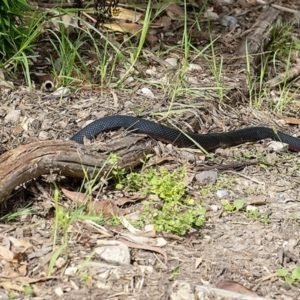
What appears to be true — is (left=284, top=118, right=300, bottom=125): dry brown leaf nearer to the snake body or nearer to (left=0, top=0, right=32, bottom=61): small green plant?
the snake body

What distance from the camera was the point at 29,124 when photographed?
14.9 feet

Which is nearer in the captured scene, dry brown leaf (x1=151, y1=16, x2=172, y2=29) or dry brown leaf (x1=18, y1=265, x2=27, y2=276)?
dry brown leaf (x1=18, y1=265, x2=27, y2=276)

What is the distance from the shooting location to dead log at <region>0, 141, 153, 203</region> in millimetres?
3477

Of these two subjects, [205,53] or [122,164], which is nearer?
[122,164]

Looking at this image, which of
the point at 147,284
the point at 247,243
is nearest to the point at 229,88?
the point at 247,243

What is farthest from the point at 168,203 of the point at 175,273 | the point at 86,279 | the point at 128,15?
the point at 128,15

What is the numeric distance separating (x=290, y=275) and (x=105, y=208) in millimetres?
1022

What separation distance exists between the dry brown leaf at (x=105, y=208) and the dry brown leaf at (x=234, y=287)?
755mm

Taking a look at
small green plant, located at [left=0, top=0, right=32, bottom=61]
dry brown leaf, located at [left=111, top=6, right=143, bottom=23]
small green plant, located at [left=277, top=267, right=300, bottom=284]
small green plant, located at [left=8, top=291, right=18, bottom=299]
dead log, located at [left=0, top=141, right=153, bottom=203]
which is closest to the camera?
small green plant, located at [left=8, top=291, right=18, bottom=299]

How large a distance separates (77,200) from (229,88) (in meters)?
2.05

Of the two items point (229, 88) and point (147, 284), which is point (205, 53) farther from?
point (147, 284)

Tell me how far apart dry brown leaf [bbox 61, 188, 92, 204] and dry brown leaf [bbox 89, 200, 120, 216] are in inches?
1.8

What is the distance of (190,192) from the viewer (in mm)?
4059

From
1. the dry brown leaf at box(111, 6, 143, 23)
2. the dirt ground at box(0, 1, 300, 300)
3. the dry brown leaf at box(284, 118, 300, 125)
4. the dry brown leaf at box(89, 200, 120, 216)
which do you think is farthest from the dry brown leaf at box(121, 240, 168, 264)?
the dry brown leaf at box(111, 6, 143, 23)
